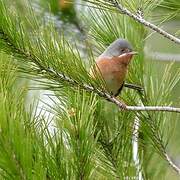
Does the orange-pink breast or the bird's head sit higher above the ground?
the bird's head

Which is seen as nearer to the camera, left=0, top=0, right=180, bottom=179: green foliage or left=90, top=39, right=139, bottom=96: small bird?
left=0, top=0, right=180, bottom=179: green foliage

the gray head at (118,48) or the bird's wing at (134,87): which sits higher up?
the gray head at (118,48)

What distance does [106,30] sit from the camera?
1.75 metres

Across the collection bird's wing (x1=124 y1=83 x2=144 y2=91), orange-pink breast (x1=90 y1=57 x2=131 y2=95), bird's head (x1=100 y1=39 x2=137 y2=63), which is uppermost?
bird's head (x1=100 y1=39 x2=137 y2=63)

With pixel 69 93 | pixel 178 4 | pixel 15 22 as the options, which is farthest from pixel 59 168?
pixel 178 4

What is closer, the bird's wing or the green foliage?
the green foliage

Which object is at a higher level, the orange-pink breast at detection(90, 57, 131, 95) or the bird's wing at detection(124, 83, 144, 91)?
the orange-pink breast at detection(90, 57, 131, 95)

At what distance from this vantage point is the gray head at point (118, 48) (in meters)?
1.65

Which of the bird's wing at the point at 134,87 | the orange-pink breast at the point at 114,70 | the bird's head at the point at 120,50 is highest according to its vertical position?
the bird's head at the point at 120,50

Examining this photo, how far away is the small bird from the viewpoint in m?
1.65

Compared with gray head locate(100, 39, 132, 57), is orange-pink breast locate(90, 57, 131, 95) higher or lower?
lower

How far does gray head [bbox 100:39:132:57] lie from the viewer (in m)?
1.65

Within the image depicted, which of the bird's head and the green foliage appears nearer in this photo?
the green foliage

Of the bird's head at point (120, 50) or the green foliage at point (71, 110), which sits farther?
the bird's head at point (120, 50)
